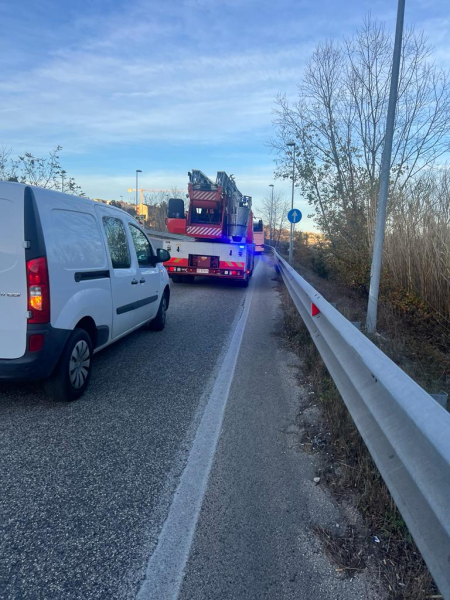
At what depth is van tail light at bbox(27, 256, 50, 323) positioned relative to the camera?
138 inches

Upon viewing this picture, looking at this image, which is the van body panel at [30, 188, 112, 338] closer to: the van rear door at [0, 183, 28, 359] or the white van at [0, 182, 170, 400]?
the white van at [0, 182, 170, 400]

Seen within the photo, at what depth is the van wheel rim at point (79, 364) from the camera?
4.01m

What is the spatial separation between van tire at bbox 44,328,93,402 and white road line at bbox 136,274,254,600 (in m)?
1.29

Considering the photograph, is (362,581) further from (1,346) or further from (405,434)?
(1,346)

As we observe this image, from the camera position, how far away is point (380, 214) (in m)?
6.70

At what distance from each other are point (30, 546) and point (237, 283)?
1352 centimetres

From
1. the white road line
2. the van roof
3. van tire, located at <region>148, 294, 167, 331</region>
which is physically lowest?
the white road line

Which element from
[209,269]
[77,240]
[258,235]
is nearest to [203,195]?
[209,269]

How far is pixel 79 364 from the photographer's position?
13.6ft

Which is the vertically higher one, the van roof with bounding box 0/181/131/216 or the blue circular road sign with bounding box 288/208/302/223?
the blue circular road sign with bounding box 288/208/302/223

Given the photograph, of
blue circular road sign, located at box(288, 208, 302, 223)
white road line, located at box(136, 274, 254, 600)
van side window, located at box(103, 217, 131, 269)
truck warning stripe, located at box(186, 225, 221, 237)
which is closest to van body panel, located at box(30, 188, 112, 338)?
van side window, located at box(103, 217, 131, 269)

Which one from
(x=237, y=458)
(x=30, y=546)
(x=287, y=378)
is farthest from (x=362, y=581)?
(x=287, y=378)

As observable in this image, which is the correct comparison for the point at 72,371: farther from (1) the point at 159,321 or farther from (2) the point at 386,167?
(2) the point at 386,167

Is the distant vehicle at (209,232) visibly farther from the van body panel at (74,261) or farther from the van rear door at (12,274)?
the van rear door at (12,274)
